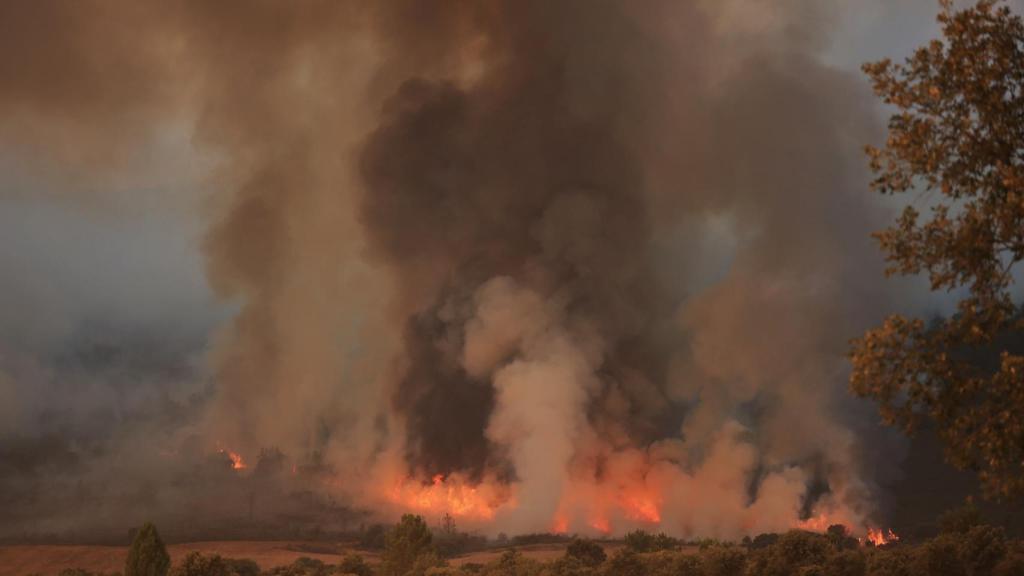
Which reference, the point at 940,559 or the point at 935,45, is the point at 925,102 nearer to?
the point at 935,45

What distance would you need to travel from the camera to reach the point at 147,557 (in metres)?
65.9

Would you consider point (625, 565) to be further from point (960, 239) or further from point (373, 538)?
point (373, 538)

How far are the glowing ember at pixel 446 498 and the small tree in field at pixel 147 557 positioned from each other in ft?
212

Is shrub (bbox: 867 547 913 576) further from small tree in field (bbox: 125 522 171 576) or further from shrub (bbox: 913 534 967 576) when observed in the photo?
small tree in field (bbox: 125 522 171 576)

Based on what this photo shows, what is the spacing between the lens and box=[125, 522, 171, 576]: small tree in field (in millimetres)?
65625

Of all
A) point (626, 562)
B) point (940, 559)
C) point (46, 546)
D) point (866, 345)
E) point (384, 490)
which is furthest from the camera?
point (384, 490)

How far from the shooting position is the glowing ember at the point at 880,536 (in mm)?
108419

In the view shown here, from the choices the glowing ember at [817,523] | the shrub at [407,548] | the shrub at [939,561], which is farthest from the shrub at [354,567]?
the glowing ember at [817,523]

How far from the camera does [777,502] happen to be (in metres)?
115

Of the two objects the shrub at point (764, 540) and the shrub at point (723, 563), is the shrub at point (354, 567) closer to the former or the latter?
the shrub at point (723, 563)

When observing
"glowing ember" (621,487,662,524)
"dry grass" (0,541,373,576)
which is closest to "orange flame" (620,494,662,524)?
"glowing ember" (621,487,662,524)

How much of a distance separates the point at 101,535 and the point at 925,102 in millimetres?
153135

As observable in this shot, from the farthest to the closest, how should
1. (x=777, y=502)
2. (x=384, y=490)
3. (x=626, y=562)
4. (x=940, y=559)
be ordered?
1. (x=384, y=490)
2. (x=777, y=502)
3. (x=626, y=562)
4. (x=940, y=559)

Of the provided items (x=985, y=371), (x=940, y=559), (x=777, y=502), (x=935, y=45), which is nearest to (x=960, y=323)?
(x=985, y=371)
